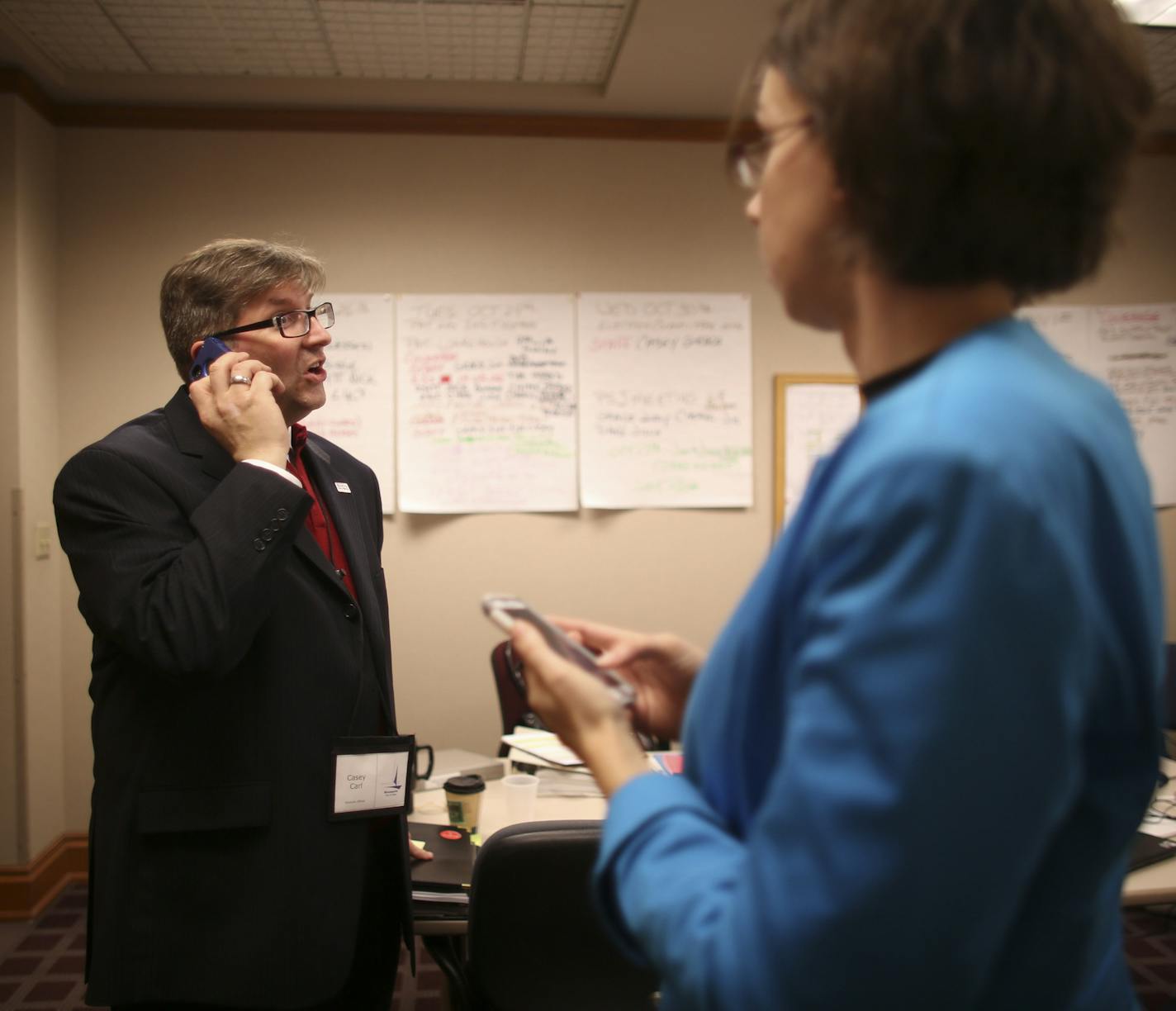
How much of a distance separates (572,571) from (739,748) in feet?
10.7

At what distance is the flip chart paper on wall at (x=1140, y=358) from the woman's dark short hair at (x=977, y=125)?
399cm

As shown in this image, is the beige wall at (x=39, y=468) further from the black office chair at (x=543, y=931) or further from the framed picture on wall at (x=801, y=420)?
the framed picture on wall at (x=801, y=420)

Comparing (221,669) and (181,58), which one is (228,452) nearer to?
(221,669)

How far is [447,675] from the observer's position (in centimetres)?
380

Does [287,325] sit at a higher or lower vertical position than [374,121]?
lower

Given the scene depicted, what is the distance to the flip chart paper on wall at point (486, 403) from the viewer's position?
375cm

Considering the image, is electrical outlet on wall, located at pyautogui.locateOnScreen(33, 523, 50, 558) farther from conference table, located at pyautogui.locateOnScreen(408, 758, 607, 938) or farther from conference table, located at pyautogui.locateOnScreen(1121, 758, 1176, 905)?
conference table, located at pyautogui.locateOnScreen(1121, 758, 1176, 905)

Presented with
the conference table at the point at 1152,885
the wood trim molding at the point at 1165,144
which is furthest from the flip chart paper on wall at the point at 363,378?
the wood trim molding at the point at 1165,144

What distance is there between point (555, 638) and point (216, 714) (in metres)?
0.87

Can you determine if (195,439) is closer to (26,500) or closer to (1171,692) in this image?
(26,500)

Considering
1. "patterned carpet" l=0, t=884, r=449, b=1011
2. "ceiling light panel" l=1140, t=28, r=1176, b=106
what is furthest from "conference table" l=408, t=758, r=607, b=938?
"ceiling light panel" l=1140, t=28, r=1176, b=106

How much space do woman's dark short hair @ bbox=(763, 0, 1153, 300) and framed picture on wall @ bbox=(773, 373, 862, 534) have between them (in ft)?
11.1

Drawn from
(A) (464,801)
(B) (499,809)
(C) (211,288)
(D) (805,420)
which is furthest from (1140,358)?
(C) (211,288)

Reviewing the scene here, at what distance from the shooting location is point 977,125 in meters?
0.53
